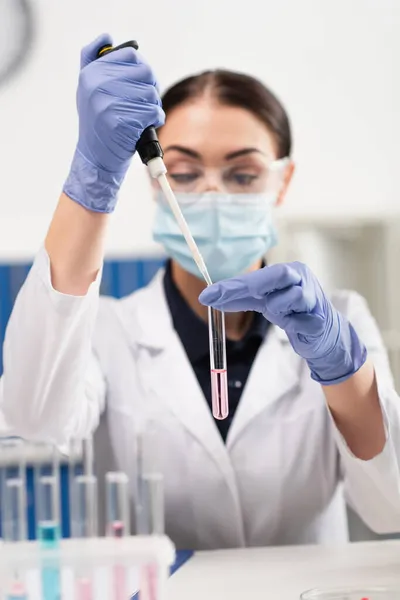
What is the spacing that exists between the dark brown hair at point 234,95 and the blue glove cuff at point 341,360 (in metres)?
0.53

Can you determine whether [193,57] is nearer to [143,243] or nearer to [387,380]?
[143,243]

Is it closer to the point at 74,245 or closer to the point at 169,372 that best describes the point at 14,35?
the point at 169,372

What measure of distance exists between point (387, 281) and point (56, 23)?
133 cm

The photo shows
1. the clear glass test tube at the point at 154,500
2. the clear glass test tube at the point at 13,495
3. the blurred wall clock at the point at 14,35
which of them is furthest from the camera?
the blurred wall clock at the point at 14,35

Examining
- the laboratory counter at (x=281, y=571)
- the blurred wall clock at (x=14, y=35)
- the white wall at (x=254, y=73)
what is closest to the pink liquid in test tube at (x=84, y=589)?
the laboratory counter at (x=281, y=571)

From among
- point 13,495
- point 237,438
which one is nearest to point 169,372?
point 237,438

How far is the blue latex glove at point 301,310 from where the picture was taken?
1.01 metres

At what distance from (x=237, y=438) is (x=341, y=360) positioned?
347 mm

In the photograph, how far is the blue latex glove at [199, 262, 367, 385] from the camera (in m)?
1.01

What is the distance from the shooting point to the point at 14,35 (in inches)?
89.9

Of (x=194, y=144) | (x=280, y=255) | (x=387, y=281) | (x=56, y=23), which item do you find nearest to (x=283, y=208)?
(x=280, y=255)

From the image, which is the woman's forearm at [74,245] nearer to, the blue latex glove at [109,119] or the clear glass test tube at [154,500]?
the blue latex glove at [109,119]

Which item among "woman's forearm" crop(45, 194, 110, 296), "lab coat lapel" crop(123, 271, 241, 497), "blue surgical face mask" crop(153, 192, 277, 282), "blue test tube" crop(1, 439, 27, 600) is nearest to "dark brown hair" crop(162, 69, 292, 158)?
"blue surgical face mask" crop(153, 192, 277, 282)

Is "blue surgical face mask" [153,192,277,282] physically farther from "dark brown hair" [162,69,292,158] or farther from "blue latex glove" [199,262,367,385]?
"blue latex glove" [199,262,367,385]
